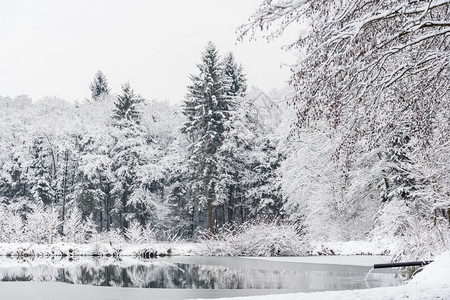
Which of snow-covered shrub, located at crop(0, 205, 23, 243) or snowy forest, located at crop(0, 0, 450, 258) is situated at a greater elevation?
snowy forest, located at crop(0, 0, 450, 258)

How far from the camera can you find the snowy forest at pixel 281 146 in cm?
694

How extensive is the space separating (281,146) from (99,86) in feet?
120

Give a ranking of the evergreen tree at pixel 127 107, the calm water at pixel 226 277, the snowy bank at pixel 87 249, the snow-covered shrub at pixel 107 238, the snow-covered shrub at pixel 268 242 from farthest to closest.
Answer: the evergreen tree at pixel 127 107, the snow-covered shrub at pixel 107 238, the snowy bank at pixel 87 249, the snow-covered shrub at pixel 268 242, the calm water at pixel 226 277

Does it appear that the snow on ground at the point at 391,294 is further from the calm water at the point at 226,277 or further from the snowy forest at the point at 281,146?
the calm water at the point at 226,277

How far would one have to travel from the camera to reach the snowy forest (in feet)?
22.8

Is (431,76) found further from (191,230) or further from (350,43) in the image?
(191,230)

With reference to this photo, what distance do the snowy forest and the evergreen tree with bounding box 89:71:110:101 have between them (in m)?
0.18

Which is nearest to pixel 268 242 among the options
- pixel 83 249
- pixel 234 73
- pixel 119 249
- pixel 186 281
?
pixel 119 249

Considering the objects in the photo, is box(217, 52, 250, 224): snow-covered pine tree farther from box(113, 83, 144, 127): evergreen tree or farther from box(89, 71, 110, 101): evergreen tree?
box(89, 71, 110, 101): evergreen tree

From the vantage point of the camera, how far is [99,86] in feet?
198

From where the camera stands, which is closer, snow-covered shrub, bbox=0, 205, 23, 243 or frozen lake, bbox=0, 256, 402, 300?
frozen lake, bbox=0, 256, 402, 300

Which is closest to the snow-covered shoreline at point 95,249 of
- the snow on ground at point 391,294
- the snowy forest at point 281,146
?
the snowy forest at point 281,146

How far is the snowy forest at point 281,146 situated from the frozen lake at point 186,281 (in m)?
2.40

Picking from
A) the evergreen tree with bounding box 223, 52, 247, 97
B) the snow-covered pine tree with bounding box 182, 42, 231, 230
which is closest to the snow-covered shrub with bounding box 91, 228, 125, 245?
the snow-covered pine tree with bounding box 182, 42, 231, 230
